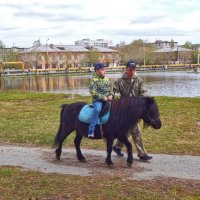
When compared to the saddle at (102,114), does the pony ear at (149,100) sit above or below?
above

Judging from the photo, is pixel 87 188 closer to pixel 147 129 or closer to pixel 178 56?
pixel 147 129

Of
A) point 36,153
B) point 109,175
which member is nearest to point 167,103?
point 36,153

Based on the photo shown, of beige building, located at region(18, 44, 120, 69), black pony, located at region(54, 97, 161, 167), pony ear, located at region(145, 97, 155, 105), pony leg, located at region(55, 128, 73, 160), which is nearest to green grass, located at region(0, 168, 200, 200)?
black pony, located at region(54, 97, 161, 167)

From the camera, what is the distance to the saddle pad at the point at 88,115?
301 inches

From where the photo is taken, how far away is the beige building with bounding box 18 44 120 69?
113 meters

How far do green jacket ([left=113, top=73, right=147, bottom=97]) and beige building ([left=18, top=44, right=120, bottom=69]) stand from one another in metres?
103

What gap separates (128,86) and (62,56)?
11668cm

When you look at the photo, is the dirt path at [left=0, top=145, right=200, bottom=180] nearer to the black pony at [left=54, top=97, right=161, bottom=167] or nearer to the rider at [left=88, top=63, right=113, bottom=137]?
the black pony at [left=54, top=97, right=161, bottom=167]

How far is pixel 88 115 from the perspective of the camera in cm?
773

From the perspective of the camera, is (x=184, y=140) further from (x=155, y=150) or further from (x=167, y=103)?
(x=167, y=103)

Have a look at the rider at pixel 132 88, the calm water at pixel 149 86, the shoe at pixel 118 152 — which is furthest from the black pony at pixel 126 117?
the calm water at pixel 149 86

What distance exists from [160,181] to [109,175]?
36.3 inches

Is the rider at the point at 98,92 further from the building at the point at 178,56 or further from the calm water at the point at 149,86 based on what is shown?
the building at the point at 178,56

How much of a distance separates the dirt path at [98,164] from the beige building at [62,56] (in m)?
102
